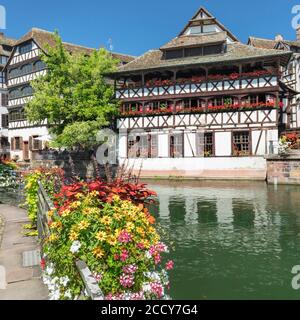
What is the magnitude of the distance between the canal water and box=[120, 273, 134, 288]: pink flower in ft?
11.7

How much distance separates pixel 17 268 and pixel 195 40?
30199 millimetres

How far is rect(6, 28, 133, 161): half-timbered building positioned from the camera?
40.0 m

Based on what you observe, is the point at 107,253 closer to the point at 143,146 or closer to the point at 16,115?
the point at 143,146

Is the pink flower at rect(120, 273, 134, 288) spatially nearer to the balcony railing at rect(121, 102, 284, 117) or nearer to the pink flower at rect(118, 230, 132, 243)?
the pink flower at rect(118, 230, 132, 243)

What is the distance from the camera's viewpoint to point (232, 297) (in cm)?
736

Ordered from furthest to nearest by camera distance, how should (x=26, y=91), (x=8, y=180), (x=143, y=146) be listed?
(x=26, y=91), (x=143, y=146), (x=8, y=180)

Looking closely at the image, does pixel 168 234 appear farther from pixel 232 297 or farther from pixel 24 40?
pixel 24 40

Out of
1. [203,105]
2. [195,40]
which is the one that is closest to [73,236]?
[203,105]

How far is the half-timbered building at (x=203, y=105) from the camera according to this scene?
29.2 metres

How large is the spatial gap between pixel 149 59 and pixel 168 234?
84.2 feet

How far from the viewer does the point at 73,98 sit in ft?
104

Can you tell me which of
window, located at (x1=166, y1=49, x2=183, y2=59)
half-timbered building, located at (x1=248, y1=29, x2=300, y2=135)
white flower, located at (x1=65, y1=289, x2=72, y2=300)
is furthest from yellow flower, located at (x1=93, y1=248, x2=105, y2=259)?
half-timbered building, located at (x1=248, y1=29, x2=300, y2=135)

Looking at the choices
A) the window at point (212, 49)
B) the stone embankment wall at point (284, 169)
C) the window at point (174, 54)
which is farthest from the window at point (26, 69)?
the stone embankment wall at point (284, 169)
